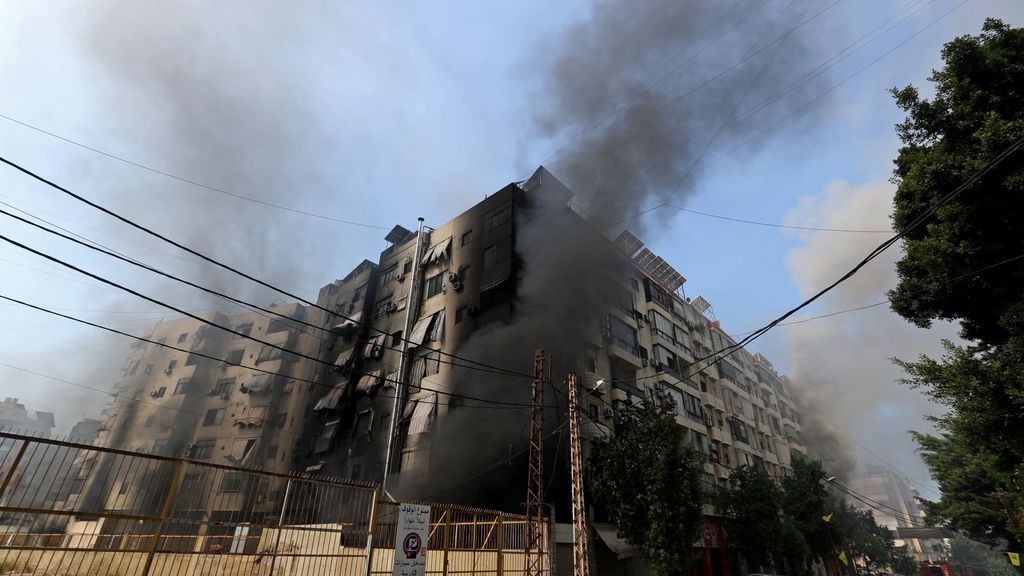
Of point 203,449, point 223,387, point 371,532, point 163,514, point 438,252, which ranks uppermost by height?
point 438,252

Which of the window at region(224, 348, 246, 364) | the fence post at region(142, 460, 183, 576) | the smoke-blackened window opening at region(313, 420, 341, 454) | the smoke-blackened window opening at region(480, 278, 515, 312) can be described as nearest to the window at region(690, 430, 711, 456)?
the smoke-blackened window opening at region(480, 278, 515, 312)

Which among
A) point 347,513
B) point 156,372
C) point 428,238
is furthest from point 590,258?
point 156,372

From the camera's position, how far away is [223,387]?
134 ft

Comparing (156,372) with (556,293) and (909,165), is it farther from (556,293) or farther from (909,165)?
(909,165)

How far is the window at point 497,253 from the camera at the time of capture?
25797 mm

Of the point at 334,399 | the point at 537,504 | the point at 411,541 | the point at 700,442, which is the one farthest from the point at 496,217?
the point at 411,541

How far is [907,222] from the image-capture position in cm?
1180

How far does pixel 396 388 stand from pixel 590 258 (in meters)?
13.3

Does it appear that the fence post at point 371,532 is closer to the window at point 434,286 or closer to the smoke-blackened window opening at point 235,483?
the smoke-blackened window opening at point 235,483

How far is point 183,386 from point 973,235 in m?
53.6

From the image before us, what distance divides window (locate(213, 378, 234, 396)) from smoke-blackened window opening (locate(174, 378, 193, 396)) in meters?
3.38

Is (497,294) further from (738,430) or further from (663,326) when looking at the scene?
(738,430)

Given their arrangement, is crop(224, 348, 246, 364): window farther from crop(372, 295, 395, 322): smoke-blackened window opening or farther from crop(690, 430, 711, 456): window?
crop(690, 430, 711, 456): window

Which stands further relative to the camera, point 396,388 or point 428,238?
point 428,238
